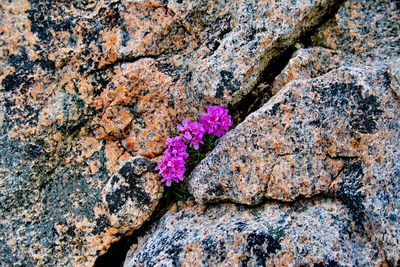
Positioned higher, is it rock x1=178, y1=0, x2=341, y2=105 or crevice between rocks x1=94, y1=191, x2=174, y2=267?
rock x1=178, y1=0, x2=341, y2=105

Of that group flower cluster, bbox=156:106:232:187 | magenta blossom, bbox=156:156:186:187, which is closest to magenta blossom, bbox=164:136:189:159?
flower cluster, bbox=156:106:232:187

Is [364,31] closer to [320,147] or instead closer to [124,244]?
[320,147]

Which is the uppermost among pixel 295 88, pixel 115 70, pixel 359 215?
pixel 115 70

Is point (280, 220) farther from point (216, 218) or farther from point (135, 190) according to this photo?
point (135, 190)

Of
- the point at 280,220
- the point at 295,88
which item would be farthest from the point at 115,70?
the point at 280,220

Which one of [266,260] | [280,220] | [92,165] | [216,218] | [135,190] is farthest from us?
[92,165]

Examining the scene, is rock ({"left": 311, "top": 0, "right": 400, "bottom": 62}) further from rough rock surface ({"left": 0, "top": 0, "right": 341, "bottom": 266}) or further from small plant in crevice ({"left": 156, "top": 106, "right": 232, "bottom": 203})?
small plant in crevice ({"left": 156, "top": 106, "right": 232, "bottom": 203})
